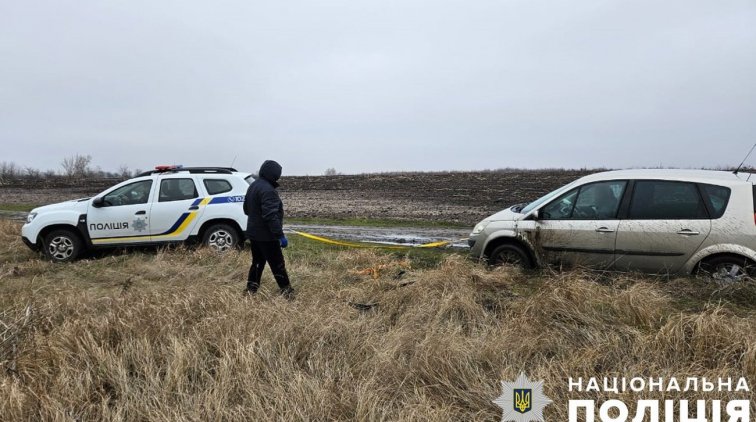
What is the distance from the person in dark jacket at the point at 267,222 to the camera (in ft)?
16.4

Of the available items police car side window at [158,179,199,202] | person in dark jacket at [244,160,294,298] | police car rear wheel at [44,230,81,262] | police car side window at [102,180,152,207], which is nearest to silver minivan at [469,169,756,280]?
person in dark jacket at [244,160,294,298]

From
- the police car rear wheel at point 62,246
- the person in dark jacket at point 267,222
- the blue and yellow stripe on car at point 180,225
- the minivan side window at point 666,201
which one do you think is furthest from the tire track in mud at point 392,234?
the police car rear wheel at point 62,246

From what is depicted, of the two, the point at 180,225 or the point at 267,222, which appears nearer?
the point at 267,222

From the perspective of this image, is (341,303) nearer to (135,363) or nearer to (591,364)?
(135,363)

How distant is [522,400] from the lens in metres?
2.74

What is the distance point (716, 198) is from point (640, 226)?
2.88 feet

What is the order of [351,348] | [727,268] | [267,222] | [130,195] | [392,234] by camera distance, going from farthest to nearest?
[392,234] → [130,195] → [267,222] → [727,268] → [351,348]

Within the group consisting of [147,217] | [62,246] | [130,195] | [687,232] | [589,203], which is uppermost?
[130,195]

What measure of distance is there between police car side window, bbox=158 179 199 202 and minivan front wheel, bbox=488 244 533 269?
18.8ft

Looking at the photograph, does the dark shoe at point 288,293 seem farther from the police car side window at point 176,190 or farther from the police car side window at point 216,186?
the police car side window at point 176,190

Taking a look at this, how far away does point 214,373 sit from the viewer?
10.4ft

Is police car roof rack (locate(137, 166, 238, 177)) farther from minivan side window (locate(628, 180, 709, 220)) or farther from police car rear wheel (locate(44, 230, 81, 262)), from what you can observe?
minivan side window (locate(628, 180, 709, 220))

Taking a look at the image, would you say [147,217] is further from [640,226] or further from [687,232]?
[687,232]

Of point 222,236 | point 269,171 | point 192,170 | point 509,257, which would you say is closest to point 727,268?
point 509,257
